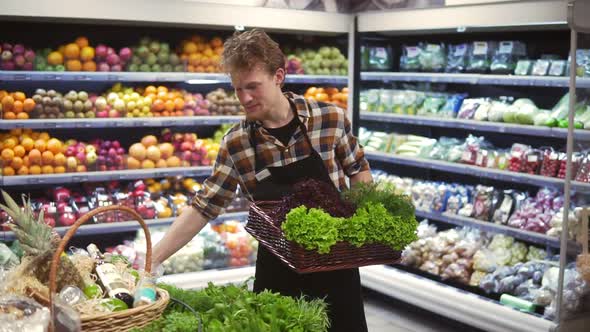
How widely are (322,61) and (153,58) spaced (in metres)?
1.40

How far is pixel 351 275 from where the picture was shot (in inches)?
114

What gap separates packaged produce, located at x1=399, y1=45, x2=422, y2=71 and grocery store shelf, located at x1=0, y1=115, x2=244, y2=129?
4.75ft

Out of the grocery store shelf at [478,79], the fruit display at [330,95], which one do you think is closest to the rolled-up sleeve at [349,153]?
the grocery store shelf at [478,79]

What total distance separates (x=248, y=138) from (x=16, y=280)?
3.85 ft

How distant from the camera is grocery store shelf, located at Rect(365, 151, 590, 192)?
4.74 m

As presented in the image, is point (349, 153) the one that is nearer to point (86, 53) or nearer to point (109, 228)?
point (109, 228)

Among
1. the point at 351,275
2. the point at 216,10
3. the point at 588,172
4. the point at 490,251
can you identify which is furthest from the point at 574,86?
the point at 216,10

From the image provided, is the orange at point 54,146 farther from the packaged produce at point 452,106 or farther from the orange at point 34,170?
the packaged produce at point 452,106

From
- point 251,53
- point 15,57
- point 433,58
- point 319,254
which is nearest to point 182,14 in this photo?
point 15,57

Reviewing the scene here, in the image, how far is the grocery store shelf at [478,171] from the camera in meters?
4.74

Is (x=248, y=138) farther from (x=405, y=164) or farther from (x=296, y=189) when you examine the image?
(x=405, y=164)

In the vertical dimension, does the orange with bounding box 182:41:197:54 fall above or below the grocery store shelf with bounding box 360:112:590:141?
above

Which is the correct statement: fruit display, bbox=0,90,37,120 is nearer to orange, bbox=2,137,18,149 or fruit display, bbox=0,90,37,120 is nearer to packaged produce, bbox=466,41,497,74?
orange, bbox=2,137,18,149

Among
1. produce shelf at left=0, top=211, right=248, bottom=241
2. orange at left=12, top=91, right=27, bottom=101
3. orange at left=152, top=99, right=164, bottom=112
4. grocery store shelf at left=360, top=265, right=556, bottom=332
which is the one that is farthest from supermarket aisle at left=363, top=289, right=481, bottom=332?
orange at left=12, top=91, right=27, bottom=101
